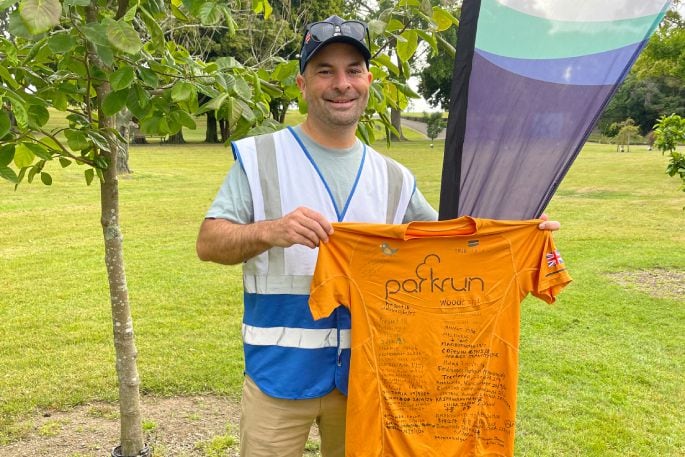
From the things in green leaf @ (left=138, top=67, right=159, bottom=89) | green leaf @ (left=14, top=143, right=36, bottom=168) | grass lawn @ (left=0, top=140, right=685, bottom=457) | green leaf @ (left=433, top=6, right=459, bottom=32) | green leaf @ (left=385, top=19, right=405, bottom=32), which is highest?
green leaf @ (left=433, top=6, right=459, bottom=32)

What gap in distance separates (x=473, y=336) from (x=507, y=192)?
641 mm

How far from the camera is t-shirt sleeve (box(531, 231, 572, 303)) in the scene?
234cm

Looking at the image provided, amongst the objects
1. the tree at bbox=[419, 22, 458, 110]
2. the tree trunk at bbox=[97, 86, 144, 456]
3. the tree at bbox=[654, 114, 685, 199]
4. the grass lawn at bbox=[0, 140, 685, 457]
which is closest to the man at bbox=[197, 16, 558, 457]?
the tree trunk at bbox=[97, 86, 144, 456]

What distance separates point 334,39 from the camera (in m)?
2.25

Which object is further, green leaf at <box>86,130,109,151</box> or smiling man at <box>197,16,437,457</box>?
green leaf at <box>86,130,109,151</box>

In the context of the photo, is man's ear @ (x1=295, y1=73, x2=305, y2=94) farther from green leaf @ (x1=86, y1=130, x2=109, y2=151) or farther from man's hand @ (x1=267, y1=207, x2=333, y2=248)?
green leaf @ (x1=86, y1=130, x2=109, y2=151)

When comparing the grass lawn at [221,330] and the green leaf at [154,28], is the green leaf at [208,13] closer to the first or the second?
the green leaf at [154,28]

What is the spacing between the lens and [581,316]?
6.61 m

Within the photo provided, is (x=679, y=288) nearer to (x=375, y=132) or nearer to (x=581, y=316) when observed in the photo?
(x=581, y=316)

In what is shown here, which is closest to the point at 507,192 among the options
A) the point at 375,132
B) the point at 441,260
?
the point at 441,260

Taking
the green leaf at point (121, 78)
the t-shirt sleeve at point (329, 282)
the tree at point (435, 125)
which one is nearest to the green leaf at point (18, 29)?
the green leaf at point (121, 78)

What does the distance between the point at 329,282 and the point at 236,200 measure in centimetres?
48

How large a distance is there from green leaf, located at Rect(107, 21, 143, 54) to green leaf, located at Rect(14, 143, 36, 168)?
37.9 inches

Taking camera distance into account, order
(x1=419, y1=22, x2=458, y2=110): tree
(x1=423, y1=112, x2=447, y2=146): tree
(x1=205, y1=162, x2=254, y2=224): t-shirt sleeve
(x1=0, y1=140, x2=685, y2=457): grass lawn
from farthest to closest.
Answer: (x1=423, y1=112, x2=447, y2=146): tree
(x1=419, y1=22, x2=458, y2=110): tree
(x1=0, y1=140, x2=685, y2=457): grass lawn
(x1=205, y1=162, x2=254, y2=224): t-shirt sleeve
